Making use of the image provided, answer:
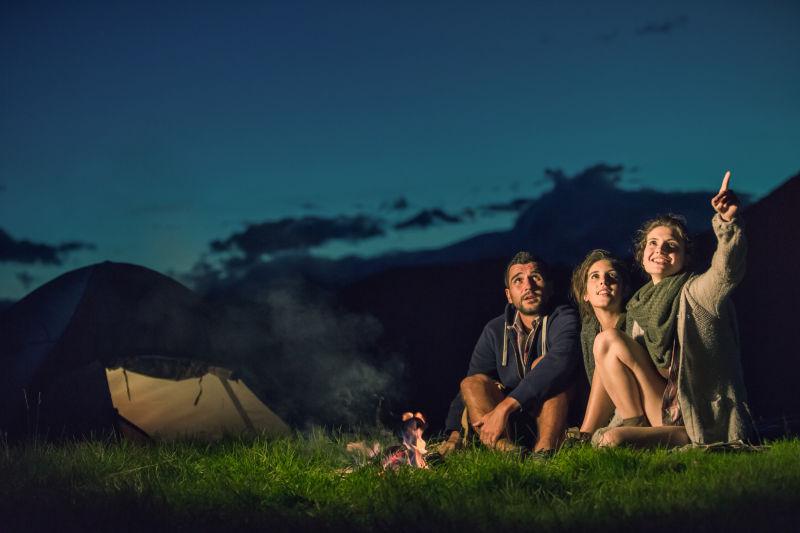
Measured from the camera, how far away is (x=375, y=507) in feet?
14.4

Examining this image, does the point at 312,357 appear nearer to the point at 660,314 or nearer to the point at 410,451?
the point at 410,451

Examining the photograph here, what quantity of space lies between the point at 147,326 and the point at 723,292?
13.4ft

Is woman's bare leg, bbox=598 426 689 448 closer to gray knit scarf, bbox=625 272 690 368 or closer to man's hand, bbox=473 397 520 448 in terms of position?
gray knit scarf, bbox=625 272 690 368

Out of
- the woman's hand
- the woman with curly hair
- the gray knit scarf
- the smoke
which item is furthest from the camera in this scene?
the smoke

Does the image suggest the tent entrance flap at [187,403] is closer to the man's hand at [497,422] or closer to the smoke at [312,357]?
the smoke at [312,357]

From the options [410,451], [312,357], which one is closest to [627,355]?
[410,451]

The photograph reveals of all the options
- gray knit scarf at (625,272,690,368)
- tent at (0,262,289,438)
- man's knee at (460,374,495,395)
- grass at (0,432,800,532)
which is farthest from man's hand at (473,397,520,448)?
tent at (0,262,289,438)

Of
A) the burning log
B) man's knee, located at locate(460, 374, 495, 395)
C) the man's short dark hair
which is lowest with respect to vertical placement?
the burning log

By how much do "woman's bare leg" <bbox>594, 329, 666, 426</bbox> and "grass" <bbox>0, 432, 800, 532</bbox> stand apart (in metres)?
0.37

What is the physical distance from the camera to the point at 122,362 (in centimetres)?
707

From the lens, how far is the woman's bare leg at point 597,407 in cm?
559

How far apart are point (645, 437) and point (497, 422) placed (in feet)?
2.76

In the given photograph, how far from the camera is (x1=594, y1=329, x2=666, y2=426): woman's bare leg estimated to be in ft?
17.5

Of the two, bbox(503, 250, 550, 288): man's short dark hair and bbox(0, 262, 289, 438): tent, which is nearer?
bbox(503, 250, 550, 288): man's short dark hair
